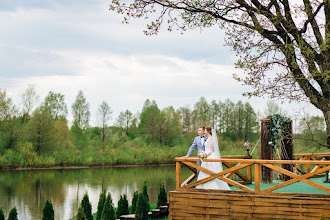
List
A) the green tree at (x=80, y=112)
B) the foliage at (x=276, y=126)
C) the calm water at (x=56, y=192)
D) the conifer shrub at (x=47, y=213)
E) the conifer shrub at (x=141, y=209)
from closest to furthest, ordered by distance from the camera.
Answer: the conifer shrub at (x=141, y=209), the conifer shrub at (x=47, y=213), the foliage at (x=276, y=126), the calm water at (x=56, y=192), the green tree at (x=80, y=112)

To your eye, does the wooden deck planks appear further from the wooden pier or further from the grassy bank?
the grassy bank

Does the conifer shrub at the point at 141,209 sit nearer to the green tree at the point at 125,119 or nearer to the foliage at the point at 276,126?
the foliage at the point at 276,126

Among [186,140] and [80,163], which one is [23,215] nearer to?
[80,163]

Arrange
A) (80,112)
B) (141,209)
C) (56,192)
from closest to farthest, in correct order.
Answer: (141,209)
(56,192)
(80,112)

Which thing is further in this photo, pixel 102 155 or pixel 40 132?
pixel 102 155

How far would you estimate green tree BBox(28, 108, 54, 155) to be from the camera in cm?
4038

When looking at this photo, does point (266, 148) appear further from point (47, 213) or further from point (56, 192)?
point (56, 192)

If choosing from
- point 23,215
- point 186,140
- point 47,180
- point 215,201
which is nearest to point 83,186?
point 47,180

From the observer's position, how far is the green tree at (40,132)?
132 feet

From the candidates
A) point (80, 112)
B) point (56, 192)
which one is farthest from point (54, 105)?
point (56, 192)

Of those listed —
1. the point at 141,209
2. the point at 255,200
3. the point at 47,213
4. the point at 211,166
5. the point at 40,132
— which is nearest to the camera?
the point at 255,200

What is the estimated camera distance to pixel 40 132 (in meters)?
40.7

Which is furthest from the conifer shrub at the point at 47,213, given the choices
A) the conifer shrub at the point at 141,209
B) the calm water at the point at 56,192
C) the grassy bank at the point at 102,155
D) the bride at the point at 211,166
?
the grassy bank at the point at 102,155

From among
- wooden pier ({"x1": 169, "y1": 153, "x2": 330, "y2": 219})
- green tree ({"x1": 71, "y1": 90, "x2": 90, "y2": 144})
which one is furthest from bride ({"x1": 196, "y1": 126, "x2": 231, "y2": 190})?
green tree ({"x1": 71, "y1": 90, "x2": 90, "y2": 144})
